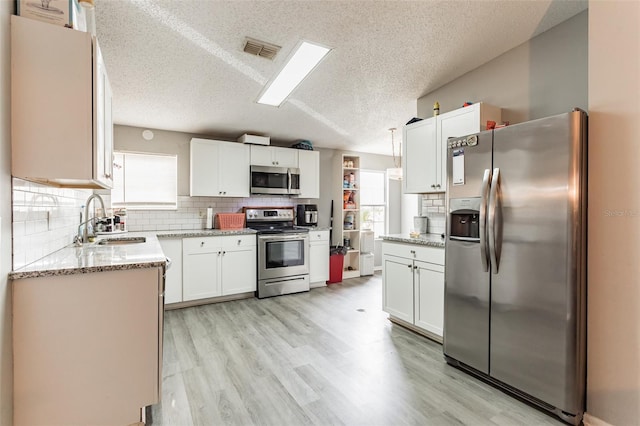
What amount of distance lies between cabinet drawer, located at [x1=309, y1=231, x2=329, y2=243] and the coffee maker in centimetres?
36

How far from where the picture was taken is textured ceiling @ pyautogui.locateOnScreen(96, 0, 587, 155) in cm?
194

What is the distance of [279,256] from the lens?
14.2 ft

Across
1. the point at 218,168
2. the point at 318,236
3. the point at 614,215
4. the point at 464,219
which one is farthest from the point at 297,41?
the point at 318,236

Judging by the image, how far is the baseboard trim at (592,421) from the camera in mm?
1652

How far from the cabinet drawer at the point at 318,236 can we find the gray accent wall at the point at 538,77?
2661 millimetres

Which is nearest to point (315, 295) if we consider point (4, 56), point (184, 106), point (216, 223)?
point (216, 223)

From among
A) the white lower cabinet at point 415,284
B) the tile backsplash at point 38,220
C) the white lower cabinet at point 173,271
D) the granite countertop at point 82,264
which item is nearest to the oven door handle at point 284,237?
the white lower cabinet at point 173,271

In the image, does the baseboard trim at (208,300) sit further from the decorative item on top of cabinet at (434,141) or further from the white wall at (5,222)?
the decorative item on top of cabinet at (434,141)

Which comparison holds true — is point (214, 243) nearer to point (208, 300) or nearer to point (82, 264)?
point (208, 300)

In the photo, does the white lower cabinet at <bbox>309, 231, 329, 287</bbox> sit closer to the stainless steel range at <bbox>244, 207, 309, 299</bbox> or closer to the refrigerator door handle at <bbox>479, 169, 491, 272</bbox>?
the stainless steel range at <bbox>244, 207, 309, 299</bbox>

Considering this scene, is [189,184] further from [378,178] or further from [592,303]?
[592,303]

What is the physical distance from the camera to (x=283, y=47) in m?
2.32

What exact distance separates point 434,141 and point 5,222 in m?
3.05

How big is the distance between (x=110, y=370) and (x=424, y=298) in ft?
7.72
